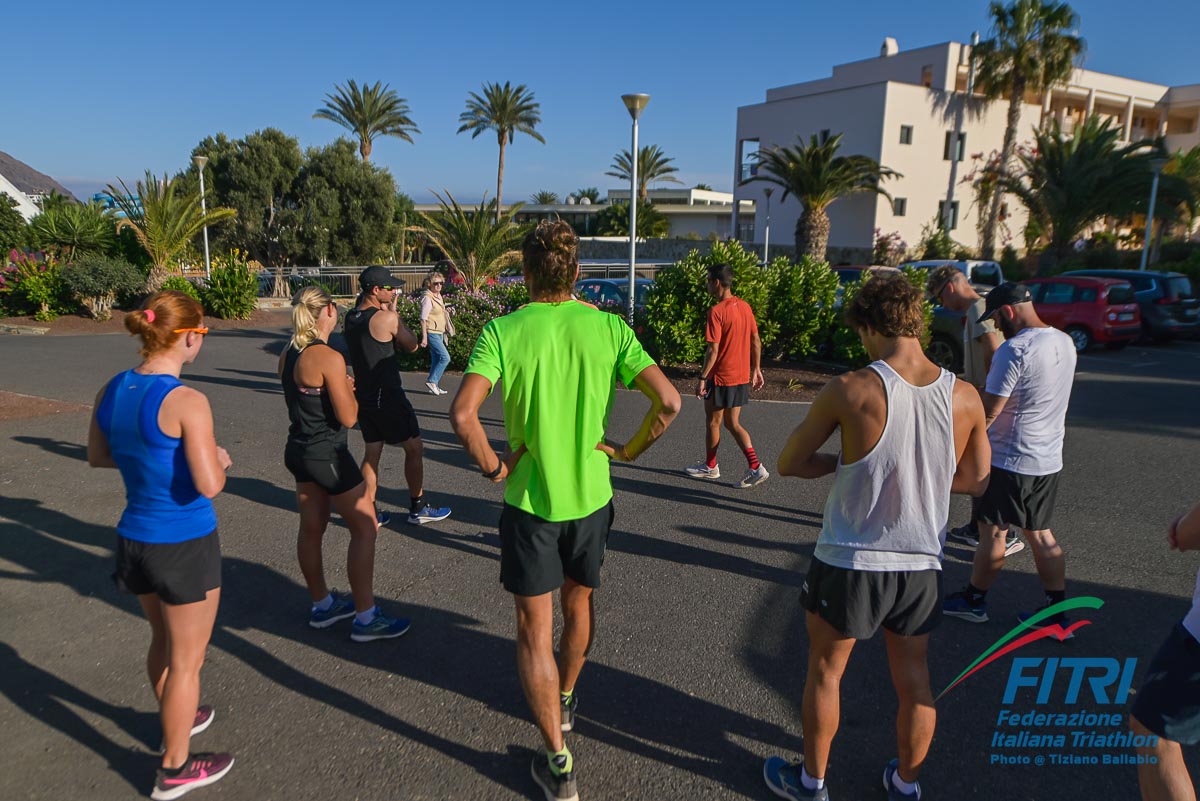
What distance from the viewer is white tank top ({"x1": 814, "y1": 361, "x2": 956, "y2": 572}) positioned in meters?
2.40

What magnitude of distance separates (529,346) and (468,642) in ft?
6.41

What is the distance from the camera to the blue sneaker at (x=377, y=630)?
3842 millimetres

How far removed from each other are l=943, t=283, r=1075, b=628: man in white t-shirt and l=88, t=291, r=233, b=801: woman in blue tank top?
3.59 m

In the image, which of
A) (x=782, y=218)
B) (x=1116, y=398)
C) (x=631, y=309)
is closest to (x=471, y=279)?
(x=631, y=309)

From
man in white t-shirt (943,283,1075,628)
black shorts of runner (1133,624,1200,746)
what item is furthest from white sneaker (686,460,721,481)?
black shorts of runner (1133,624,1200,746)

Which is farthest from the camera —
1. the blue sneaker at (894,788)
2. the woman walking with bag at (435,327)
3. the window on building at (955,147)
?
the window on building at (955,147)

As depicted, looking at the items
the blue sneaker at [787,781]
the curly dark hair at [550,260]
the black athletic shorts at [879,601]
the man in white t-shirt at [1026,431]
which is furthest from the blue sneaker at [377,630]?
the man in white t-shirt at [1026,431]

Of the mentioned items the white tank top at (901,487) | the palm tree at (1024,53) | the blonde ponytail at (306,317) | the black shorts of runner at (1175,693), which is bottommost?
the black shorts of runner at (1175,693)

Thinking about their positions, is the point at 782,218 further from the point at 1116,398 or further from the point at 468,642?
the point at 468,642

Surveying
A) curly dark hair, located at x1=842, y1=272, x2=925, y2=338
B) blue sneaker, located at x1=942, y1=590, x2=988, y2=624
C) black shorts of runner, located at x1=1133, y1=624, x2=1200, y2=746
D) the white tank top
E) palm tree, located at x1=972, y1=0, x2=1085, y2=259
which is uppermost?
palm tree, located at x1=972, y1=0, x2=1085, y2=259

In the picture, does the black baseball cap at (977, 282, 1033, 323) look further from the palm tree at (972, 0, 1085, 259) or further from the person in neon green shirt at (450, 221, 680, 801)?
the palm tree at (972, 0, 1085, 259)

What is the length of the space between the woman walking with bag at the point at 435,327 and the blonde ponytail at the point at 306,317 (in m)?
6.15

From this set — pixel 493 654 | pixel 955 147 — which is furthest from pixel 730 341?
pixel 955 147

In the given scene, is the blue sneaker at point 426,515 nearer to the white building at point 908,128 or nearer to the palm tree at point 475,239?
the palm tree at point 475,239
